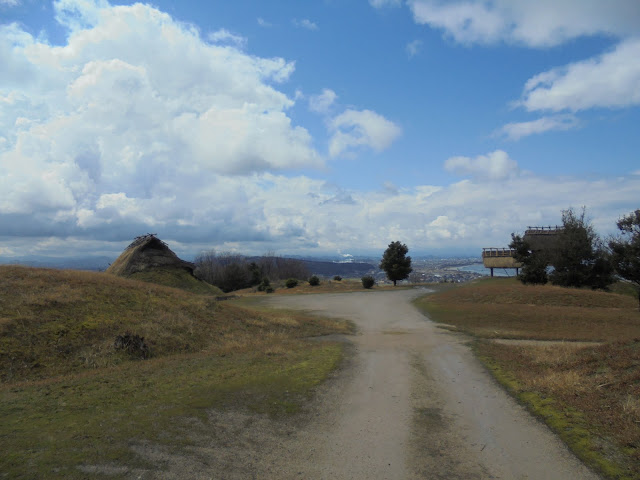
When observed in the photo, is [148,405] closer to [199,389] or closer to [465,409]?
[199,389]

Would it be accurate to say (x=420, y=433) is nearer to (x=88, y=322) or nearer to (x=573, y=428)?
(x=573, y=428)

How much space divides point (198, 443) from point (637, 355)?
28.2 ft

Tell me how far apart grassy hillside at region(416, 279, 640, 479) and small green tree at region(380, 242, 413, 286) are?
39.4 meters

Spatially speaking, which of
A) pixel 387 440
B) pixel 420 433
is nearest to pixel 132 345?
pixel 387 440

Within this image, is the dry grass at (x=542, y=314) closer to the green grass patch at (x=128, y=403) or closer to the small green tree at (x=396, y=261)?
the green grass patch at (x=128, y=403)

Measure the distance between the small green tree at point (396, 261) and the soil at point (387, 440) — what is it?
52.4 meters

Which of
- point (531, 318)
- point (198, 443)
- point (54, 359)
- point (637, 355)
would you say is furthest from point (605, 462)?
point (531, 318)

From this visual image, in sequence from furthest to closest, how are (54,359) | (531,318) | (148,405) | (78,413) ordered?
(531,318), (54,359), (148,405), (78,413)

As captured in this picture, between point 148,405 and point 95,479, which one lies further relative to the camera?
point 148,405

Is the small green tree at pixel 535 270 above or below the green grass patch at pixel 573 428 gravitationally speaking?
above

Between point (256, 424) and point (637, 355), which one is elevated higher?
point (637, 355)

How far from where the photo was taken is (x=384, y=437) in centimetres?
606

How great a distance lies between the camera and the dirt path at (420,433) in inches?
196

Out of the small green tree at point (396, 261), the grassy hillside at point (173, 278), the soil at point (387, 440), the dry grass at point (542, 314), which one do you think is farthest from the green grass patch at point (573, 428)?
the small green tree at point (396, 261)
